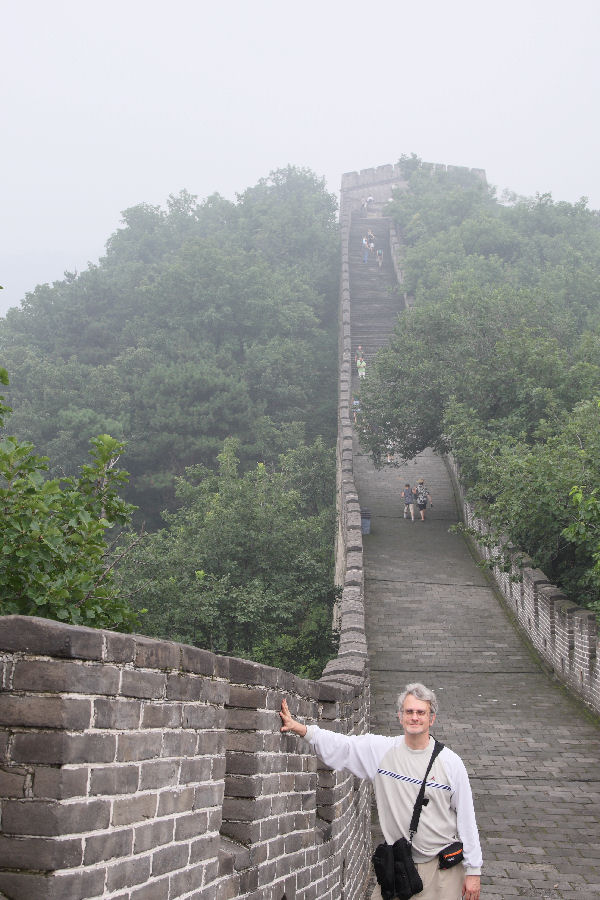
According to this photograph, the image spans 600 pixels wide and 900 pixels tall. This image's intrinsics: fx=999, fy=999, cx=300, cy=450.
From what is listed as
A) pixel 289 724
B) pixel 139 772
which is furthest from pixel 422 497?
pixel 139 772

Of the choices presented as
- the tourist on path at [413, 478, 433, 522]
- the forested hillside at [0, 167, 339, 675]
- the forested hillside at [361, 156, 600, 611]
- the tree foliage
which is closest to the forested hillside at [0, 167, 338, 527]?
the forested hillside at [0, 167, 339, 675]

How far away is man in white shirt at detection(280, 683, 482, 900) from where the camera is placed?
13.0ft

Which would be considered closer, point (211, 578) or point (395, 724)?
point (395, 724)

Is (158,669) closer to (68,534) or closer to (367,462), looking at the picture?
(68,534)

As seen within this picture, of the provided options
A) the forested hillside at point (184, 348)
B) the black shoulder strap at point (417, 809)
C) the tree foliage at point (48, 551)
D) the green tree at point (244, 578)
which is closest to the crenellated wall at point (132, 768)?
the black shoulder strap at point (417, 809)

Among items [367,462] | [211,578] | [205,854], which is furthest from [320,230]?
[205,854]

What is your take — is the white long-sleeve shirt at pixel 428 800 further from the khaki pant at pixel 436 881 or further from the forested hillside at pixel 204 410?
the forested hillside at pixel 204 410

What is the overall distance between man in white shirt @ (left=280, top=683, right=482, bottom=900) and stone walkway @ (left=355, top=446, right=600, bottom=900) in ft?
11.9

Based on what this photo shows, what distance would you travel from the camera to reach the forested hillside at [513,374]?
13977mm

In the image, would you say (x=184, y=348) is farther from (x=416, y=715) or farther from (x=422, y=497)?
(x=416, y=715)

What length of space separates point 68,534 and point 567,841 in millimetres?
4936

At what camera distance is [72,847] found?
232 centimetres

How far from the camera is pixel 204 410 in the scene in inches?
1238

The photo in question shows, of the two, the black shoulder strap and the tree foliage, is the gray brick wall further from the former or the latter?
the tree foliage
